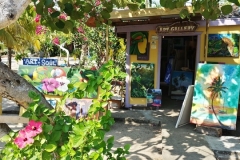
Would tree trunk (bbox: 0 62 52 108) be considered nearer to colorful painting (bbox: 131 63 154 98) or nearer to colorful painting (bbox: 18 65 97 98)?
colorful painting (bbox: 18 65 97 98)

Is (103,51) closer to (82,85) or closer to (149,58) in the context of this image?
(149,58)

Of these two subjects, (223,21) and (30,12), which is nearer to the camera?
(30,12)

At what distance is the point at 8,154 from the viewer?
1.57 metres

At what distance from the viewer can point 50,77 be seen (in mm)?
5906

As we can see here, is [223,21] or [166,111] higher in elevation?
[223,21]

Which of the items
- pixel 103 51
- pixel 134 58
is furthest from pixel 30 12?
pixel 103 51

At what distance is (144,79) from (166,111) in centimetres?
100

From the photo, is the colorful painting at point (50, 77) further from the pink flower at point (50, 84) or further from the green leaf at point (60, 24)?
the green leaf at point (60, 24)

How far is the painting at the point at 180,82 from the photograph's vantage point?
804cm

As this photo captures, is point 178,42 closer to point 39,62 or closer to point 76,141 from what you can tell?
point 39,62

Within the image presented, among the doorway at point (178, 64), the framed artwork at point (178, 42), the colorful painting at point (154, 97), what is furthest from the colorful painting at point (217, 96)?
the framed artwork at point (178, 42)

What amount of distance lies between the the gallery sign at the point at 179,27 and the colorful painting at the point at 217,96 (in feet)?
4.38

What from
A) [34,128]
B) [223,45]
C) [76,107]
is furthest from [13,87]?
[223,45]

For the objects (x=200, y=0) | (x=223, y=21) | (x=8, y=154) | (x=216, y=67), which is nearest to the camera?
(x=8, y=154)
